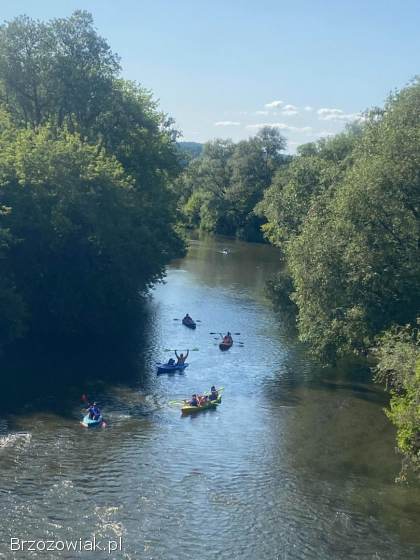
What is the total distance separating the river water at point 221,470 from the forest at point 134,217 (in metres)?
2.51

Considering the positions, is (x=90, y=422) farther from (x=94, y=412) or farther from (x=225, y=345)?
(x=225, y=345)

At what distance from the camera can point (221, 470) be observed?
27922 mm

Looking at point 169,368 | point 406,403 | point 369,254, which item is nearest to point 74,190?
point 169,368

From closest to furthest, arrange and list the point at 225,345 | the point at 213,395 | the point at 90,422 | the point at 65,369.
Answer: the point at 90,422 → the point at 213,395 → the point at 65,369 → the point at 225,345

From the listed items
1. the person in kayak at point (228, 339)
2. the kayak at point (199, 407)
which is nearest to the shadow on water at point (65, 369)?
the kayak at point (199, 407)

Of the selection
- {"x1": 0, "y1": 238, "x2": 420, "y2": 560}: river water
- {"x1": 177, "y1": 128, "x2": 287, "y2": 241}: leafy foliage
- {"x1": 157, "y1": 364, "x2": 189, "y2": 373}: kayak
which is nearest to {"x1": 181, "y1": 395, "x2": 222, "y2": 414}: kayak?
{"x1": 0, "y1": 238, "x2": 420, "y2": 560}: river water

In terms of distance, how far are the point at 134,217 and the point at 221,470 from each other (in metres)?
26.4

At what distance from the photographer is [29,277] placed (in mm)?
45375

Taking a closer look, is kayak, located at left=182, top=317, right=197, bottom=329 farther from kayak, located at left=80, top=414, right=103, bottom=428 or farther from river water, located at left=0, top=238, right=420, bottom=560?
kayak, located at left=80, top=414, right=103, bottom=428

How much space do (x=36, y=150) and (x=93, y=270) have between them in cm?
906

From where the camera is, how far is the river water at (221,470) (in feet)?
73.7

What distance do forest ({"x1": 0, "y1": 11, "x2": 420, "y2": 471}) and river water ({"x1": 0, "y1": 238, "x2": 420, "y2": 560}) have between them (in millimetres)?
2508

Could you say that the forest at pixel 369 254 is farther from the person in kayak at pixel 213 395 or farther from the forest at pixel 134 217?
the person in kayak at pixel 213 395

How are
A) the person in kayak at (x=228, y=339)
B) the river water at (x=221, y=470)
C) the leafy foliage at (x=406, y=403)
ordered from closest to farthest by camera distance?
1. the river water at (x=221, y=470)
2. the leafy foliage at (x=406, y=403)
3. the person in kayak at (x=228, y=339)
